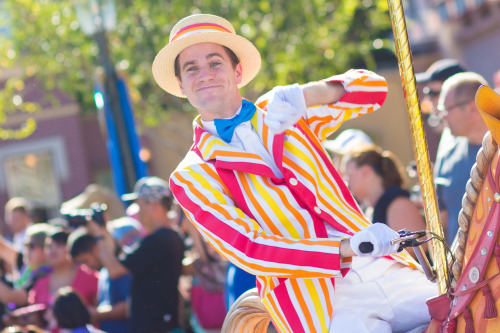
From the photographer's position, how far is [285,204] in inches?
92.3

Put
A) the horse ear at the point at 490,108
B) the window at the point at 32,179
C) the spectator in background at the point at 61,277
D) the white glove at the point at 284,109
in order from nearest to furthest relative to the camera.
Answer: the horse ear at the point at 490,108, the white glove at the point at 284,109, the spectator in background at the point at 61,277, the window at the point at 32,179

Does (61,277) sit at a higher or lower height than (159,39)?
lower

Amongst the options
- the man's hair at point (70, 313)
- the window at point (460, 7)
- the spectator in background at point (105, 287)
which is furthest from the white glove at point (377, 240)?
the window at point (460, 7)

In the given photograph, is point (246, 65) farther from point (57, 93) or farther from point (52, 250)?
point (57, 93)

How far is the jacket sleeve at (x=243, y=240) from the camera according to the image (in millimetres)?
2150

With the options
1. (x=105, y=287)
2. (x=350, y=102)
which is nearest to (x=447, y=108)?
(x=350, y=102)

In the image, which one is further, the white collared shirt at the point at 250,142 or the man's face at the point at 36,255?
the man's face at the point at 36,255

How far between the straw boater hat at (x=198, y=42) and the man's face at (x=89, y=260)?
3.07m

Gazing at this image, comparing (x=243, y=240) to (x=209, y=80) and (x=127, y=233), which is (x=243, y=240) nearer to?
(x=209, y=80)

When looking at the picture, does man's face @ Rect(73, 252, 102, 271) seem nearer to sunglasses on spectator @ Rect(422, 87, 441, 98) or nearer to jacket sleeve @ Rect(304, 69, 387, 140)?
sunglasses on spectator @ Rect(422, 87, 441, 98)

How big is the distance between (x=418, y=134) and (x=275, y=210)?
20.0 inches

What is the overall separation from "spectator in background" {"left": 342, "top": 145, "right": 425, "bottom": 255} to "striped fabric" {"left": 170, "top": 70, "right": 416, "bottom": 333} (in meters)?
1.70

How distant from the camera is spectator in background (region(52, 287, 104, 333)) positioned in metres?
4.62

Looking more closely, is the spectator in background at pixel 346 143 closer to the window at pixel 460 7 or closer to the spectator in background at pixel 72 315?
the spectator in background at pixel 72 315
